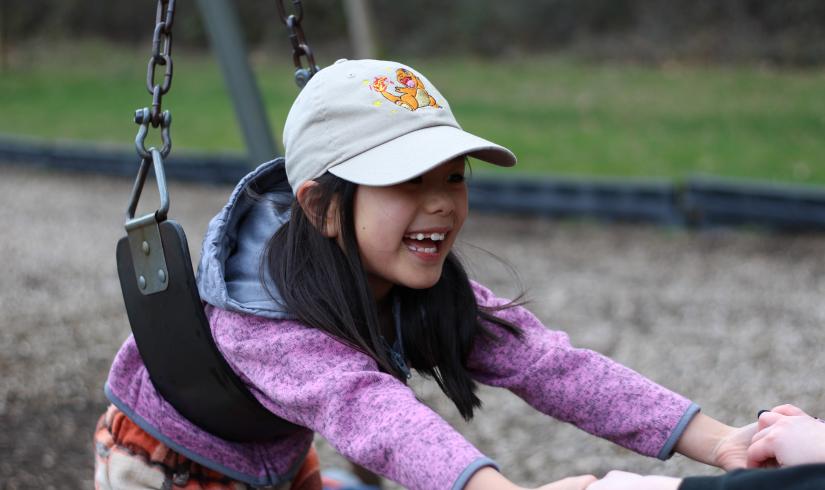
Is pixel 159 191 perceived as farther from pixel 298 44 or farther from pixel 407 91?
pixel 298 44

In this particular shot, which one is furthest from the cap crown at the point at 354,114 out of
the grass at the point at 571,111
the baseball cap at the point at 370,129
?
the grass at the point at 571,111

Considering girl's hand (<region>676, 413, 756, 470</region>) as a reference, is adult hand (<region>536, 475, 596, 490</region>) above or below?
above

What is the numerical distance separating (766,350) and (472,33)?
11395 millimetres

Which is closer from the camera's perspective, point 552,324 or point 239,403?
point 239,403

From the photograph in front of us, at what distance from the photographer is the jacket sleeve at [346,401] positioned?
3.93 ft

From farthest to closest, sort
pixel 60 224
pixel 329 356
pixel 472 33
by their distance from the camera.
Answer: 1. pixel 472 33
2. pixel 60 224
3. pixel 329 356

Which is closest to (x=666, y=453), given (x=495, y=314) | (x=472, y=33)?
(x=495, y=314)

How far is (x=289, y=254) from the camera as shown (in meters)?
1.54

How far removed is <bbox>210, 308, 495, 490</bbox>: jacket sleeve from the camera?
1199 mm

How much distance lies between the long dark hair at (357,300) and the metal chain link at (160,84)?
25 centimetres

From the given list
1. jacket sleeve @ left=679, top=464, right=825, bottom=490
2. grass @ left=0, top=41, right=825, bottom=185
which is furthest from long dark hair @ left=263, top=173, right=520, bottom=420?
grass @ left=0, top=41, right=825, bottom=185

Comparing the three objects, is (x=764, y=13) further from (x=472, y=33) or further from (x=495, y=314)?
(x=495, y=314)

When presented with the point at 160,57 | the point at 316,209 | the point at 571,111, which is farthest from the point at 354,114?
the point at 571,111

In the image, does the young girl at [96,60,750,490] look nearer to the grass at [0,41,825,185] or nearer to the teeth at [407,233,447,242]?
the teeth at [407,233,447,242]
